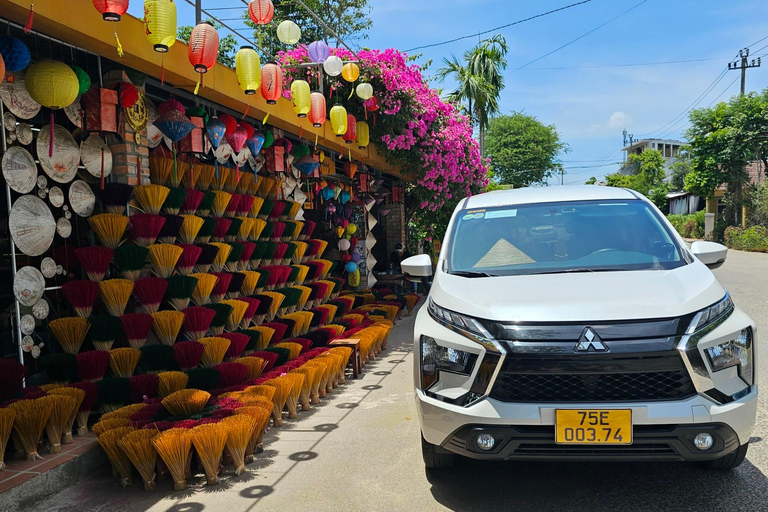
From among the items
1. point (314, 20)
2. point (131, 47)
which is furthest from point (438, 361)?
point (314, 20)

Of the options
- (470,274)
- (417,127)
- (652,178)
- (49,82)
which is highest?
(652,178)

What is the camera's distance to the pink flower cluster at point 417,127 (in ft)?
32.3

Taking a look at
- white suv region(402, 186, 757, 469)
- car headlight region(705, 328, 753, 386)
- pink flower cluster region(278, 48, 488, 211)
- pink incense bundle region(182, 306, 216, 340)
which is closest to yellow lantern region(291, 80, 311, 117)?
pink flower cluster region(278, 48, 488, 211)

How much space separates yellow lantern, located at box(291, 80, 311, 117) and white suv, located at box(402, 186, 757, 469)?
4.55m

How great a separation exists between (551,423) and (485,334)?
1.60 ft

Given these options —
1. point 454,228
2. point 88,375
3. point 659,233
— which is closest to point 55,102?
point 88,375

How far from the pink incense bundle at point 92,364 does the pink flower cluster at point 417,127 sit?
597 centimetres

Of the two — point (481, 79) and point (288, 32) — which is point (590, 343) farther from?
point (481, 79)

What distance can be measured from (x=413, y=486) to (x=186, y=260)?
125 inches

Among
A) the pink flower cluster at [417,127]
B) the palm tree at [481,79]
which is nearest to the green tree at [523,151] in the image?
the palm tree at [481,79]

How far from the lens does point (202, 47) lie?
4.77 metres

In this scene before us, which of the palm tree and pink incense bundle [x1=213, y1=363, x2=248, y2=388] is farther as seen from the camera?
the palm tree

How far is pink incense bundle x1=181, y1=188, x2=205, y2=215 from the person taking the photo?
5680mm

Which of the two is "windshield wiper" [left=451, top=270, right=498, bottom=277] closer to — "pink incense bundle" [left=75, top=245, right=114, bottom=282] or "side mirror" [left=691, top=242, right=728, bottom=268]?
"side mirror" [left=691, top=242, right=728, bottom=268]
